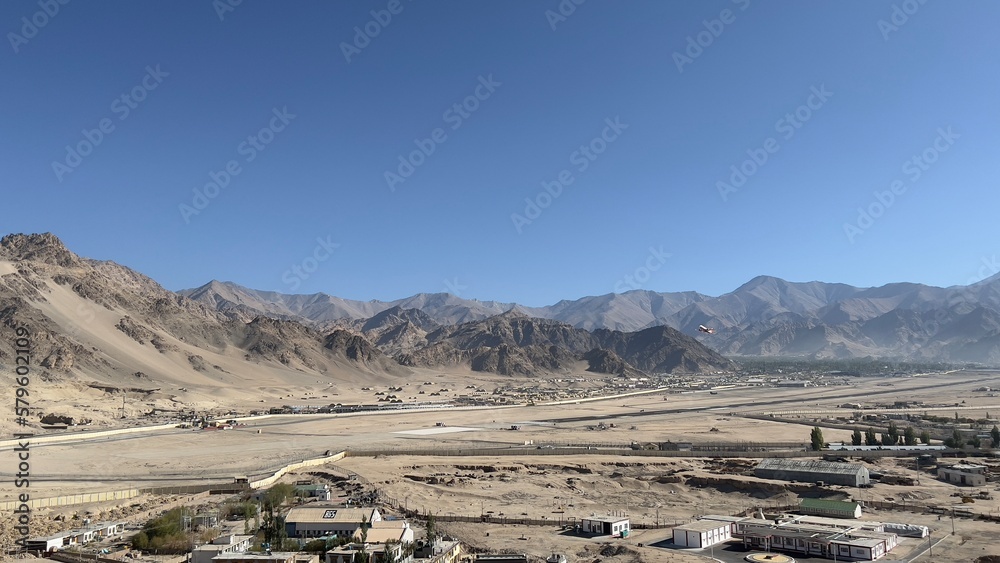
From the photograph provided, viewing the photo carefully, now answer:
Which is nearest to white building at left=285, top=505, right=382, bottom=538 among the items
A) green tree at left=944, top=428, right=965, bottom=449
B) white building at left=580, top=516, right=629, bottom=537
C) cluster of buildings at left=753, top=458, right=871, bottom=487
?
white building at left=580, top=516, right=629, bottom=537

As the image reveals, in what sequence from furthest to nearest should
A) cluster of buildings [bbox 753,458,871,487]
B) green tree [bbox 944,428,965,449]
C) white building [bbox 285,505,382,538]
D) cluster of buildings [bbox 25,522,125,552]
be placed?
green tree [bbox 944,428,965,449] < cluster of buildings [bbox 753,458,871,487] < white building [bbox 285,505,382,538] < cluster of buildings [bbox 25,522,125,552]

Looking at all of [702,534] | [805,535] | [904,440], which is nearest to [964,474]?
[904,440]

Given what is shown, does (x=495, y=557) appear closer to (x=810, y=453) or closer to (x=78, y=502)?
(x=78, y=502)

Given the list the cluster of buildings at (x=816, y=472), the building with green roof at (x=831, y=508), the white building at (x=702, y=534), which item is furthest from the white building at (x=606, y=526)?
the cluster of buildings at (x=816, y=472)

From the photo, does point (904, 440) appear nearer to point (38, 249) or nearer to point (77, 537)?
point (77, 537)

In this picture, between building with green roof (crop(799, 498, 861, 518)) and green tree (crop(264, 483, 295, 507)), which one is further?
green tree (crop(264, 483, 295, 507))

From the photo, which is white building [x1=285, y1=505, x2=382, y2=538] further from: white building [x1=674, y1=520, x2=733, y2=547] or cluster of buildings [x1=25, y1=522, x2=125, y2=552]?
white building [x1=674, y1=520, x2=733, y2=547]

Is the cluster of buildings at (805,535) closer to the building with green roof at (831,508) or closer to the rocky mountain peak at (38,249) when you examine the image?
the building with green roof at (831,508)

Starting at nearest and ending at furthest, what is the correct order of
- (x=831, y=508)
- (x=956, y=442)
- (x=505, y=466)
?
1. (x=831, y=508)
2. (x=505, y=466)
3. (x=956, y=442)

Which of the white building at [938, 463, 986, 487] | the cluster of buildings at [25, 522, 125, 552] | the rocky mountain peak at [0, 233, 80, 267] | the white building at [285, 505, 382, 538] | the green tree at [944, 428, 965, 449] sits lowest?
the white building at [938, 463, 986, 487]
